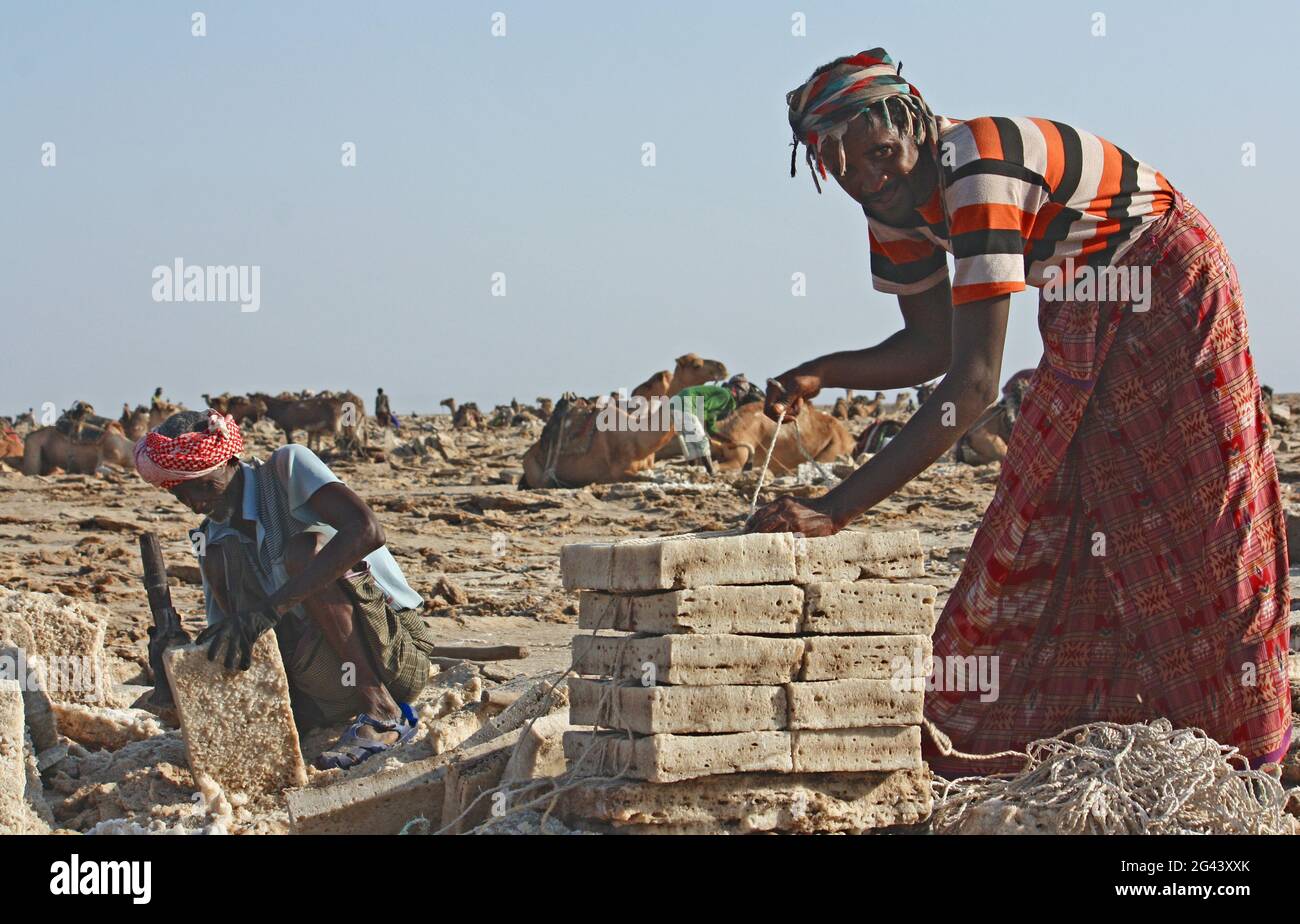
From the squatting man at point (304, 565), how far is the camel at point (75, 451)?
1753 centimetres

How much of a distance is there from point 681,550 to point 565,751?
2.24 ft

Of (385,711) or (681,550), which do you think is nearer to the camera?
(681,550)

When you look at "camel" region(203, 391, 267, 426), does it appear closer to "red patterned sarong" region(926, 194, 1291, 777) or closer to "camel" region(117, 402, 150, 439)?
"camel" region(117, 402, 150, 439)

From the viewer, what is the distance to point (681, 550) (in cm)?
345

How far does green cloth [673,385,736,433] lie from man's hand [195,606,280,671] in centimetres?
1266

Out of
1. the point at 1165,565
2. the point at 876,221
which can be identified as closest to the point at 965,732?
the point at 1165,565

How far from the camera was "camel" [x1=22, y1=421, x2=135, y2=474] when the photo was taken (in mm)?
21625

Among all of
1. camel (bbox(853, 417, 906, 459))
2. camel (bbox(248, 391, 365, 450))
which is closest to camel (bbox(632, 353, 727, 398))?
camel (bbox(853, 417, 906, 459))

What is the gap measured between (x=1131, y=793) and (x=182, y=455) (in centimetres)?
303

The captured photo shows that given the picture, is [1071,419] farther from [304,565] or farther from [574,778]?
[304,565]

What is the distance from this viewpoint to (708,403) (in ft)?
57.5

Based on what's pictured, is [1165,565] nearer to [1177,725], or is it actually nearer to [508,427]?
[1177,725]

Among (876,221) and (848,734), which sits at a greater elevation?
(876,221)

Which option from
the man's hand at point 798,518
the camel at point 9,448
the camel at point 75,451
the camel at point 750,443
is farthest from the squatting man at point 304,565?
the camel at point 9,448
